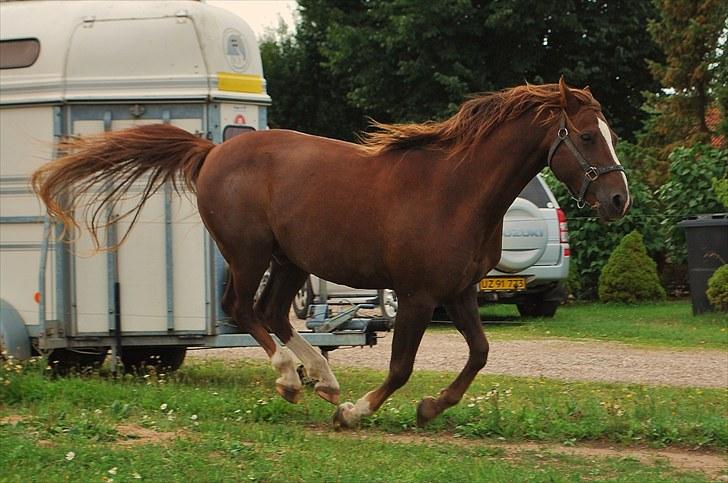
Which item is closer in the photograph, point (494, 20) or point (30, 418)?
point (30, 418)

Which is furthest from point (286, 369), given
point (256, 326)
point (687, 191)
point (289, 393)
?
point (687, 191)

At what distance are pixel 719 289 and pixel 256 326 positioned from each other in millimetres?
9859

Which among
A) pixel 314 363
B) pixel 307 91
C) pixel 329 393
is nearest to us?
pixel 329 393

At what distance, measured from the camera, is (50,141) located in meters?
10.8

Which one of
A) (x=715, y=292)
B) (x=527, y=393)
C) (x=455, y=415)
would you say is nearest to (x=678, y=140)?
(x=715, y=292)

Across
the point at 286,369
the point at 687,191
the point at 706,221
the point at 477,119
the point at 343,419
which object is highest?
the point at 477,119

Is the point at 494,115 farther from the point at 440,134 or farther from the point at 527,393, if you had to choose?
the point at 527,393

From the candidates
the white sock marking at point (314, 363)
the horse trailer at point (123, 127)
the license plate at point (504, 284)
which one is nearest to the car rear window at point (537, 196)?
the license plate at point (504, 284)

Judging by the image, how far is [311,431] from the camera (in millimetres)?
8555

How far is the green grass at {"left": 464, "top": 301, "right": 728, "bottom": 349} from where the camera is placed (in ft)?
50.9

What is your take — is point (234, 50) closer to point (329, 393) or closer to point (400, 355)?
point (329, 393)

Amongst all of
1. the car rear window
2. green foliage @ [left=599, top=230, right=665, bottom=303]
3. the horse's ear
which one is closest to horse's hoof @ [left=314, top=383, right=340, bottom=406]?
the horse's ear

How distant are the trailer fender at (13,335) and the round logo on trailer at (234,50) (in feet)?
9.15

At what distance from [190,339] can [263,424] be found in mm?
2094
